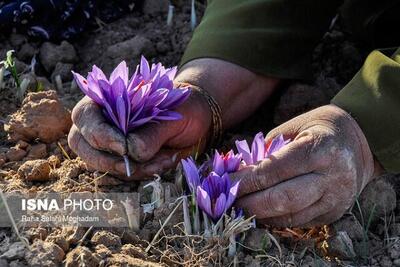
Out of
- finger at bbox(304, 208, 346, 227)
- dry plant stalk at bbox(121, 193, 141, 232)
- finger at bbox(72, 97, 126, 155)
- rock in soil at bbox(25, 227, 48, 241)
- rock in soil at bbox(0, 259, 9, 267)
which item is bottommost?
finger at bbox(304, 208, 346, 227)

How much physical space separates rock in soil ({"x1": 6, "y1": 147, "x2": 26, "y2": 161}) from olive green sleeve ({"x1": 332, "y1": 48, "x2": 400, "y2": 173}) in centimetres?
76

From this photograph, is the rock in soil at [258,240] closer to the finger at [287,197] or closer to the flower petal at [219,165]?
the finger at [287,197]

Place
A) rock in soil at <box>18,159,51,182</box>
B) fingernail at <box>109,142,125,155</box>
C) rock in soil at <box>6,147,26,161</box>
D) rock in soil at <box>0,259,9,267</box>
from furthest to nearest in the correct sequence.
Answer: rock in soil at <box>6,147,26,161</box>, rock in soil at <box>18,159,51,182</box>, fingernail at <box>109,142,125,155</box>, rock in soil at <box>0,259,9,267</box>

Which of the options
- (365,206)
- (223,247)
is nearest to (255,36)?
(365,206)

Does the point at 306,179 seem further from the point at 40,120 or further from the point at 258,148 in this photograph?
the point at 40,120

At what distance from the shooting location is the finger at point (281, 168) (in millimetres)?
1598

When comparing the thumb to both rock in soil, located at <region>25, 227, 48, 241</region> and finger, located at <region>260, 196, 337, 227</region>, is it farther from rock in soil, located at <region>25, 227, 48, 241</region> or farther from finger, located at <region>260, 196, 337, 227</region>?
rock in soil, located at <region>25, 227, 48, 241</region>

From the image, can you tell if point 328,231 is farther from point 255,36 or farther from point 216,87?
point 255,36

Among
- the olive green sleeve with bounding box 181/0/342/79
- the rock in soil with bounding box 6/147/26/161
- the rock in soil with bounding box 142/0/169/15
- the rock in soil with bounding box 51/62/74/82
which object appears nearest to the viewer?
the rock in soil with bounding box 6/147/26/161

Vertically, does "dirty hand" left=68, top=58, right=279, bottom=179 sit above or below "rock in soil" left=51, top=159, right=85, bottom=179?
above

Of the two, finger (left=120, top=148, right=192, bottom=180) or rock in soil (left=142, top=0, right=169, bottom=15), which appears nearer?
finger (left=120, top=148, right=192, bottom=180)

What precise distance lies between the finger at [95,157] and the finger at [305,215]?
0.34 m

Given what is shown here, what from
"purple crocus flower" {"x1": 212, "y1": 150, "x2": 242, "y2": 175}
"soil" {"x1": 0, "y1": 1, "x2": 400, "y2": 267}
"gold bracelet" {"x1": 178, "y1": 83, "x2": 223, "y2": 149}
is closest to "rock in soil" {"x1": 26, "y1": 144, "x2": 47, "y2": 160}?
"soil" {"x1": 0, "y1": 1, "x2": 400, "y2": 267}

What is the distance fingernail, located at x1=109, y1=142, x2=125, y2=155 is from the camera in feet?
5.41
